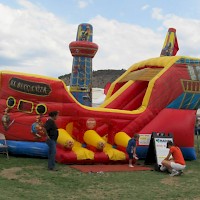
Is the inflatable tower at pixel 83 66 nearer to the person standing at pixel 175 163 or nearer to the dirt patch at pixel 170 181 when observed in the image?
the person standing at pixel 175 163

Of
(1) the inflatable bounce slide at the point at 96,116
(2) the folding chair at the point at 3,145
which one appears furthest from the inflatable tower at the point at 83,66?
(2) the folding chair at the point at 3,145

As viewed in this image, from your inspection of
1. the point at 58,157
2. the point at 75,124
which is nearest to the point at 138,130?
the point at 75,124

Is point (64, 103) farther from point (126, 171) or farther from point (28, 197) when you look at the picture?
point (28, 197)

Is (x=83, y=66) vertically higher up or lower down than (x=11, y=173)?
higher up

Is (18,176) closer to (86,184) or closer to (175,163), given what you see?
(86,184)

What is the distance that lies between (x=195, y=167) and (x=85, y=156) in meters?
2.58

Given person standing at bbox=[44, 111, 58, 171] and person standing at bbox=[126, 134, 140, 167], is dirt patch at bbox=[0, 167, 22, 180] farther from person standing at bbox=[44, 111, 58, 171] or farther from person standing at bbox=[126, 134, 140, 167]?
person standing at bbox=[126, 134, 140, 167]

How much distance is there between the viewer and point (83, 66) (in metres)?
13.0

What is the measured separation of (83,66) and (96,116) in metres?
4.76

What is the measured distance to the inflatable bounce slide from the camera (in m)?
8.12

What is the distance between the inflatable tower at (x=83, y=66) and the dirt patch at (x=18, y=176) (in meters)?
6.35

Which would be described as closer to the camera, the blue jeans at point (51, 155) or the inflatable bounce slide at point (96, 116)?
the blue jeans at point (51, 155)

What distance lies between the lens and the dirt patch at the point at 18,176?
19.7ft

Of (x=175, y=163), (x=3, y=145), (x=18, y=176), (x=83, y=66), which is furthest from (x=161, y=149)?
(x=83, y=66)
